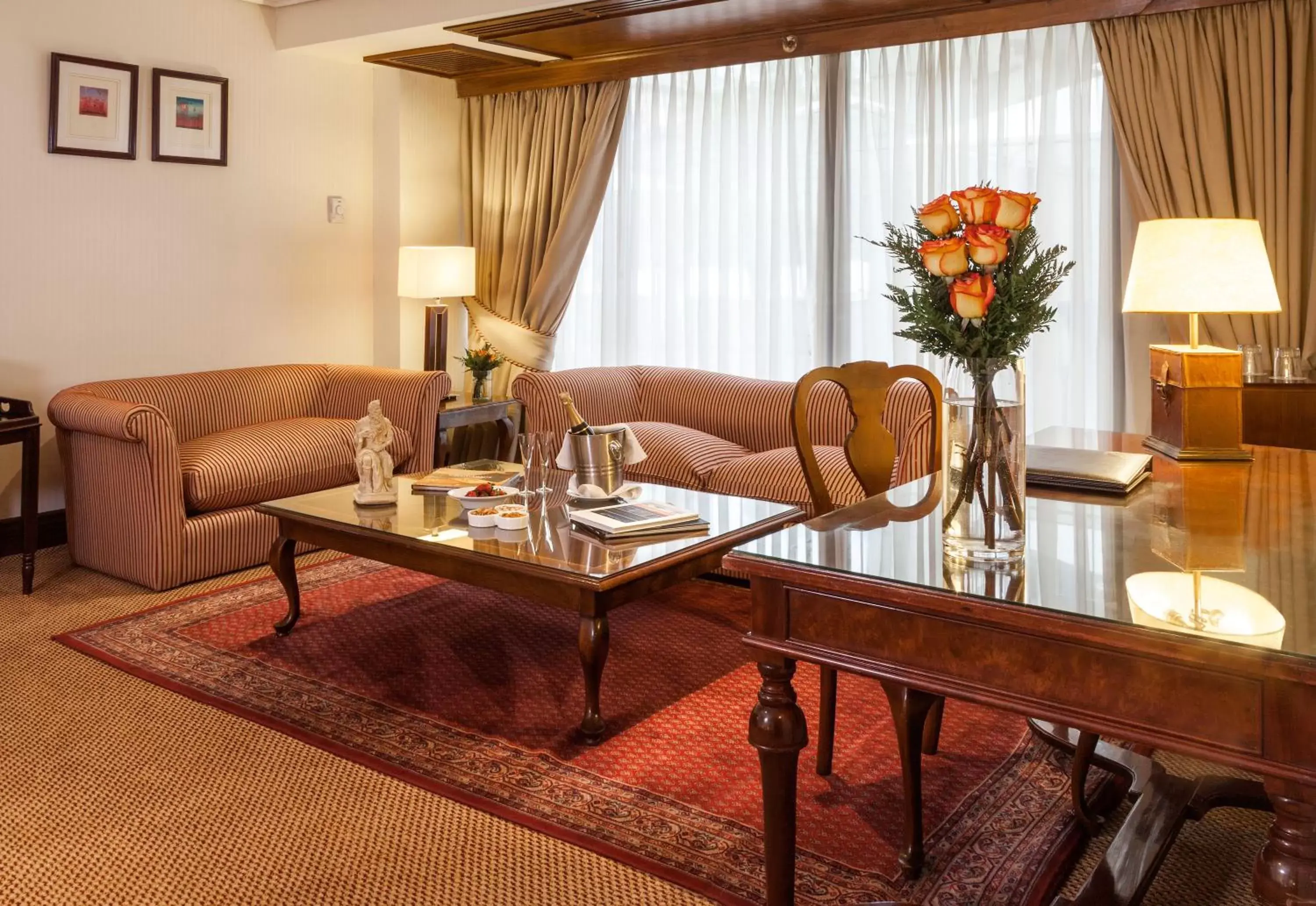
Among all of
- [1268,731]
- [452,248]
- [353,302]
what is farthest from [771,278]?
[1268,731]

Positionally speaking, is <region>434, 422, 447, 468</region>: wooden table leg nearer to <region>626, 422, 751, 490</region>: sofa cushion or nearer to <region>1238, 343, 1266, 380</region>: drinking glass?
<region>626, 422, 751, 490</region>: sofa cushion

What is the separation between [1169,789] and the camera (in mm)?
2396

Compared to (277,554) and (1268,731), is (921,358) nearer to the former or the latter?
(277,554)

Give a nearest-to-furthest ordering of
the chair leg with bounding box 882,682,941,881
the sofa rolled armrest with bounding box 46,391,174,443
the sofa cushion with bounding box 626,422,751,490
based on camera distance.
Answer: the chair leg with bounding box 882,682,941,881, the sofa rolled armrest with bounding box 46,391,174,443, the sofa cushion with bounding box 626,422,751,490

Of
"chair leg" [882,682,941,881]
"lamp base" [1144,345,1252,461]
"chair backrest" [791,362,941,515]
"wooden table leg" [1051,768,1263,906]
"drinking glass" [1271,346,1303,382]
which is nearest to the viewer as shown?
"wooden table leg" [1051,768,1263,906]

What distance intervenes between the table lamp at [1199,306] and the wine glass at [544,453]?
1712 millimetres

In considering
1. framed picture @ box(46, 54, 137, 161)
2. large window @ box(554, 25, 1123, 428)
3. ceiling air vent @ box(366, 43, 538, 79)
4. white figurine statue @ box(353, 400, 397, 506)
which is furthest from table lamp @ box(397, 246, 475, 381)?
white figurine statue @ box(353, 400, 397, 506)

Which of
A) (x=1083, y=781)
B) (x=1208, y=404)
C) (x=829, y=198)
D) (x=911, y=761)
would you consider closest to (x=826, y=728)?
(x=911, y=761)

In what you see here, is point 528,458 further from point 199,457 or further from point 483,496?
point 199,457

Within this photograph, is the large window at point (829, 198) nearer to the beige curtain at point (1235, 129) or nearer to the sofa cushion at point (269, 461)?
the beige curtain at point (1235, 129)

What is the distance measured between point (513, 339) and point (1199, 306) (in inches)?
165

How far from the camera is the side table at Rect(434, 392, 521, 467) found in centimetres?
519

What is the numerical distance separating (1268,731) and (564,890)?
1397mm

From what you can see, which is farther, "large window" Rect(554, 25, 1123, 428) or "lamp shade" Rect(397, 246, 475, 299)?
"lamp shade" Rect(397, 246, 475, 299)
